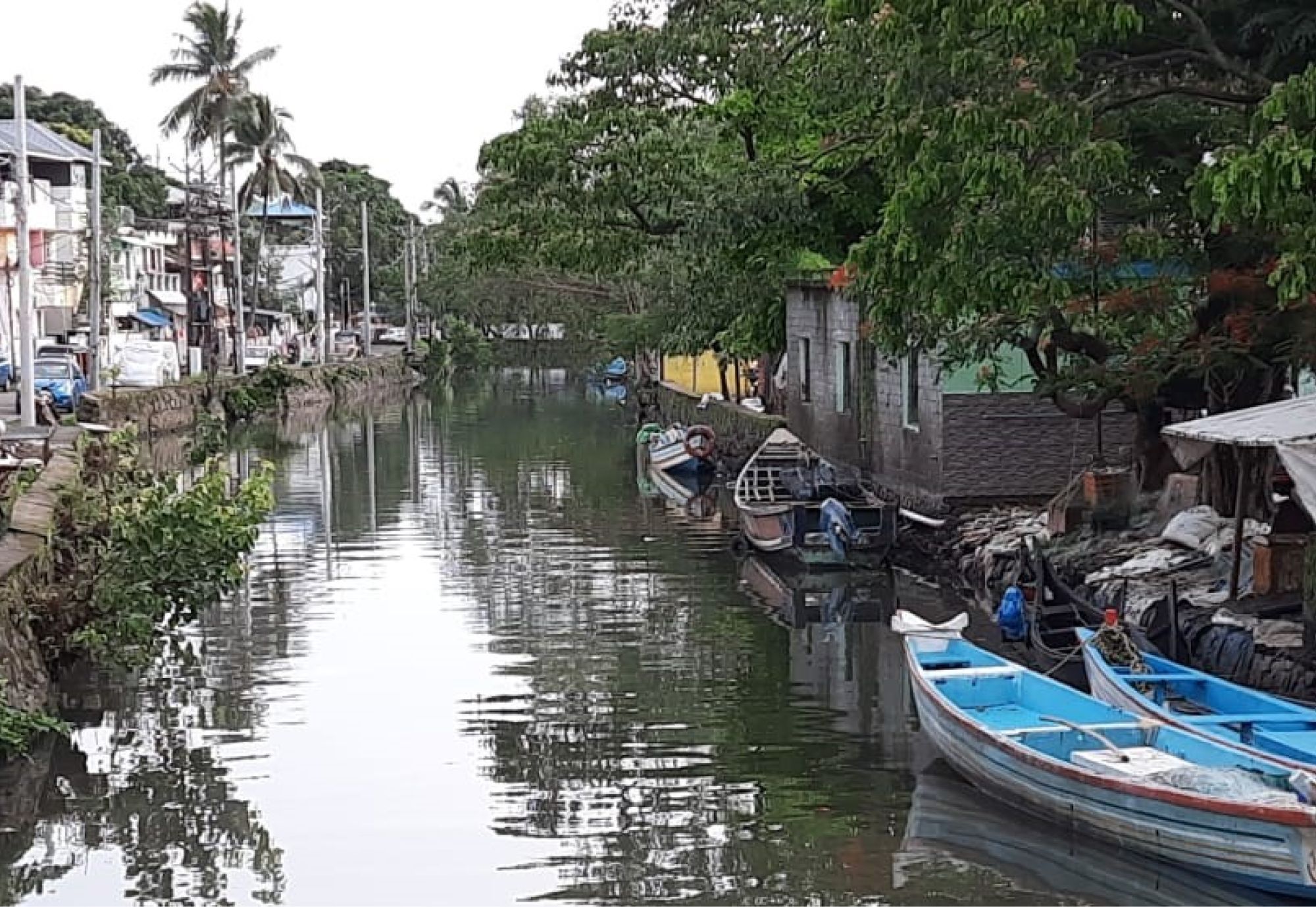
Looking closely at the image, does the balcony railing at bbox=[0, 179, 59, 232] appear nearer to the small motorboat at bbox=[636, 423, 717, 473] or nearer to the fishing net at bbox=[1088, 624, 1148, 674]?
the small motorboat at bbox=[636, 423, 717, 473]

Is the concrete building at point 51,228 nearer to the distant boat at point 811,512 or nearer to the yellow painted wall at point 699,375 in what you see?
the yellow painted wall at point 699,375

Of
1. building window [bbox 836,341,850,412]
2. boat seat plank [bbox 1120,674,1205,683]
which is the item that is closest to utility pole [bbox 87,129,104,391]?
building window [bbox 836,341,850,412]

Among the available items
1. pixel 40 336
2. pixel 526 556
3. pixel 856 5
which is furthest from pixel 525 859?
pixel 40 336

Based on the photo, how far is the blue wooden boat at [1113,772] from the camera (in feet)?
34.2

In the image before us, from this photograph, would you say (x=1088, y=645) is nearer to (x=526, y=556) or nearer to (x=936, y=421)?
(x=936, y=421)

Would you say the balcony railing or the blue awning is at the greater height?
the balcony railing

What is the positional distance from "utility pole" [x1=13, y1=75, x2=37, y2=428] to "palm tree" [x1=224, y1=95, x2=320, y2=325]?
23.7 meters

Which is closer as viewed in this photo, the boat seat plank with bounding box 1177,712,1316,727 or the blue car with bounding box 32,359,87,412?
the boat seat plank with bounding box 1177,712,1316,727

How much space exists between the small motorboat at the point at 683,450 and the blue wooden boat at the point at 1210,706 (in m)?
21.0

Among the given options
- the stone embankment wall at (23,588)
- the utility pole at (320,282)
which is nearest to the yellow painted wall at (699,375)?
the utility pole at (320,282)

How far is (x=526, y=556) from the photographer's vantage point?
26.8m

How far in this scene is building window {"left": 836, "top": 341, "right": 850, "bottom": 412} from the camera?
3139 cm

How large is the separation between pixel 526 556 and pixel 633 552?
1.59m

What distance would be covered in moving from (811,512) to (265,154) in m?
41.1
